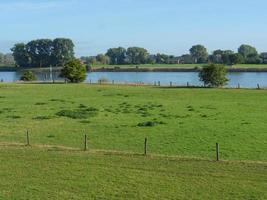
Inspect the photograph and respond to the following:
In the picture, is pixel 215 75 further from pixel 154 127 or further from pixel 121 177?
pixel 121 177

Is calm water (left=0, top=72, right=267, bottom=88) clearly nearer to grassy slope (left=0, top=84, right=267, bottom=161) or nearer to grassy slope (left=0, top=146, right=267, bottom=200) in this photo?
grassy slope (left=0, top=84, right=267, bottom=161)

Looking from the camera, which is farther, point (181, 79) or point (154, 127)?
point (181, 79)

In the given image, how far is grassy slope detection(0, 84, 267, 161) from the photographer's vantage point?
26.5 metres

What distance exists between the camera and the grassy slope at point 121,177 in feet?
56.8

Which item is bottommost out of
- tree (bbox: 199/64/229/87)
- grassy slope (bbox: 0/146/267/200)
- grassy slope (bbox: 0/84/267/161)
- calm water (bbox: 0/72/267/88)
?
calm water (bbox: 0/72/267/88)

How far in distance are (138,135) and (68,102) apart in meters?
22.4

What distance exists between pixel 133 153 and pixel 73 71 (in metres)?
66.0

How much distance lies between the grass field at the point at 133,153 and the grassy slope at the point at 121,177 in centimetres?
3

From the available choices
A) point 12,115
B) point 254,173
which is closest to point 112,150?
point 254,173

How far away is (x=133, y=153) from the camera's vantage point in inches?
953

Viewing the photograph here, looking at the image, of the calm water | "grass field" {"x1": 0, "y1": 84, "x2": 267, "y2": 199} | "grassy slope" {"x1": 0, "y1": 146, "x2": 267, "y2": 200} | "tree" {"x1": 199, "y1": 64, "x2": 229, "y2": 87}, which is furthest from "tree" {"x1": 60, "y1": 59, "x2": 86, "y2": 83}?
"grassy slope" {"x1": 0, "y1": 146, "x2": 267, "y2": 200}

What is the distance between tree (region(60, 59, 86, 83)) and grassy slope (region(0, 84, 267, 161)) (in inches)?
1404

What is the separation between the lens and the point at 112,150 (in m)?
25.2

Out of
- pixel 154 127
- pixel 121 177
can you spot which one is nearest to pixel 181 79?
pixel 154 127
